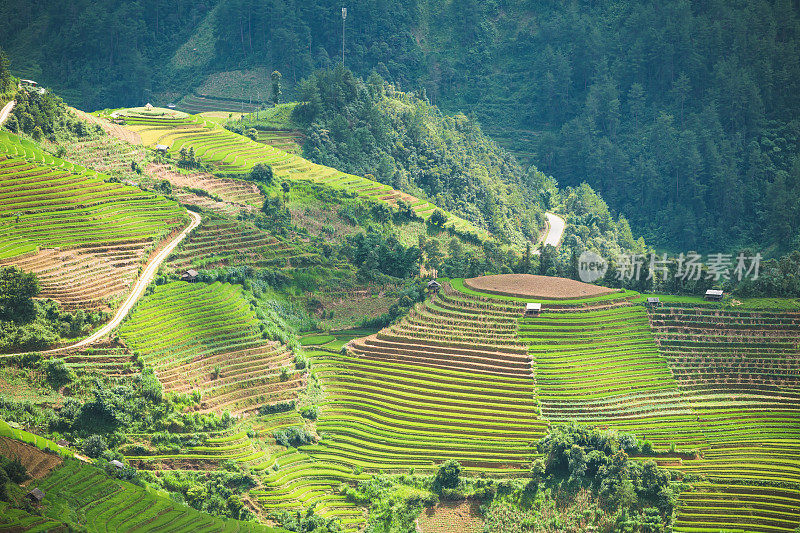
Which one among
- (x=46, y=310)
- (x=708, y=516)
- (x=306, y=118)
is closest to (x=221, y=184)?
(x=306, y=118)

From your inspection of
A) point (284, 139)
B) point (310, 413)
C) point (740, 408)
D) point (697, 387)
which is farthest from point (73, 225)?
point (740, 408)

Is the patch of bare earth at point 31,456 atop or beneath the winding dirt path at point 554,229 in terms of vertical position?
beneath

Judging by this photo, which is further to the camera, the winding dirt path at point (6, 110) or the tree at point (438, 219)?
the tree at point (438, 219)

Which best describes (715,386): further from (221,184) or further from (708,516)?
(221,184)

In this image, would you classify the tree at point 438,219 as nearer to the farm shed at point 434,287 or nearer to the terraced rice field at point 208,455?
the farm shed at point 434,287

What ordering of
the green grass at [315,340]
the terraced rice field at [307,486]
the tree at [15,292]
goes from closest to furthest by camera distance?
the terraced rice field at [307,486] → the tree at [15,292] → the green grass at [315,340]

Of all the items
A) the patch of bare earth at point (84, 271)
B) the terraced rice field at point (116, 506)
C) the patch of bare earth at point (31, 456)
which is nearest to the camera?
the terraced rice field at point (116, 506)

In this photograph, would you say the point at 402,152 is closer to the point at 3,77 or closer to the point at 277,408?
the point at 3,77

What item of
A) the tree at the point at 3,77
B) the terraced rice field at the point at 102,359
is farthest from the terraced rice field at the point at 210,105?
the terraced rice field at the point at 102,359
